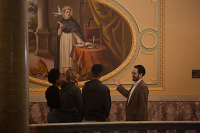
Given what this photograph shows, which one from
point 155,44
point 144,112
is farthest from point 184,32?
point 144,112

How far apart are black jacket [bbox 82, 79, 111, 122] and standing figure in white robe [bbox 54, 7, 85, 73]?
2.78 meters

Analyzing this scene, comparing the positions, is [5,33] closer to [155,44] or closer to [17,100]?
[17,100]

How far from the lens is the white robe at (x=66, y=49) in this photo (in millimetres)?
6168

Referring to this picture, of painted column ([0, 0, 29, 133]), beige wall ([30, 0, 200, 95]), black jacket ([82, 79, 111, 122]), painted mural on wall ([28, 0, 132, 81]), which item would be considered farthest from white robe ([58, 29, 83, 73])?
painted column ([0, 0, 29, 133])

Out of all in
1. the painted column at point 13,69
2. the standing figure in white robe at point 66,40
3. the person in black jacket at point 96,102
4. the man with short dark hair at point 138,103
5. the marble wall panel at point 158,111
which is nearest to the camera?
the painted column at point 13,69

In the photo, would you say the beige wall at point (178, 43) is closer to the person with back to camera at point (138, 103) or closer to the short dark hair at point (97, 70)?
the person with back to camera at point (138, 103)

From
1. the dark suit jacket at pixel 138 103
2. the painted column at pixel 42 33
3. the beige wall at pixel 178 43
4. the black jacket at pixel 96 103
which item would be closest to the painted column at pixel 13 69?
the black jacket at pixel 96 103

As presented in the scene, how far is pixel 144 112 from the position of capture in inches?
151

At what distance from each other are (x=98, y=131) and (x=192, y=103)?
399 cm

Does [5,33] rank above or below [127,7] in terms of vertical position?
below

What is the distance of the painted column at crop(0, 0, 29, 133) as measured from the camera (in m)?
2.54

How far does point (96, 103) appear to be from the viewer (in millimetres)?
3408

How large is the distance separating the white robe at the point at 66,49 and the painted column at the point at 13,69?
351 cm

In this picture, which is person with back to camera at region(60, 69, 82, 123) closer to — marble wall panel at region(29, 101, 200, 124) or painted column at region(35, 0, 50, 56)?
marble wall panel at region(29, 101, 200, 124)
